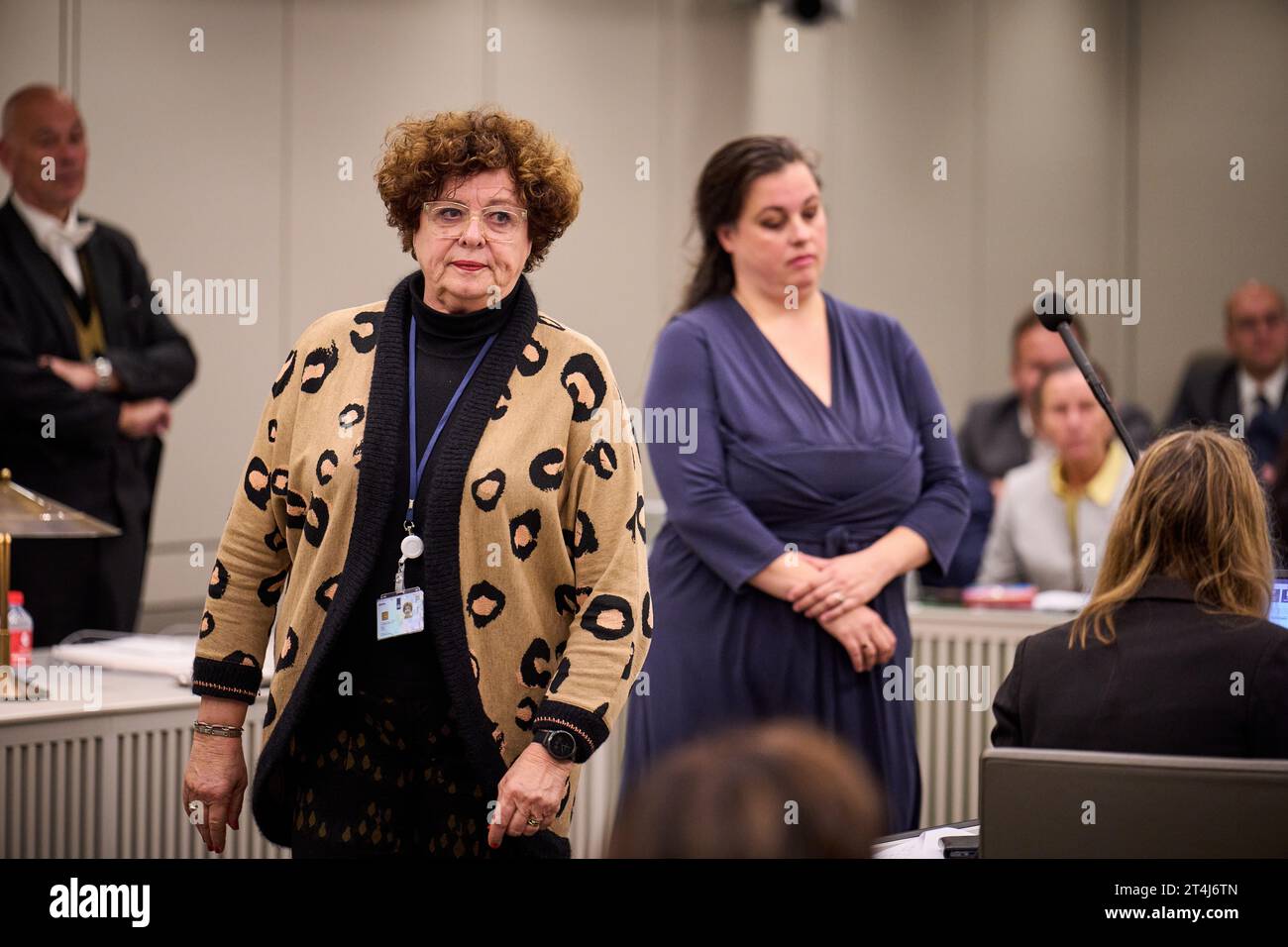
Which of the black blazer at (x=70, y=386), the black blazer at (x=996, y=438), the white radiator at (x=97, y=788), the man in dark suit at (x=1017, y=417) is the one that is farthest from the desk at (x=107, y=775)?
the black blazer at (x=996, y=438)

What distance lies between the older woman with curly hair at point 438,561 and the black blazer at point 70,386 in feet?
7.25

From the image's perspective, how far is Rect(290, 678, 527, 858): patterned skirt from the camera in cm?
176

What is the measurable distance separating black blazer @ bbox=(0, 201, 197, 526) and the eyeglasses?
2.30m

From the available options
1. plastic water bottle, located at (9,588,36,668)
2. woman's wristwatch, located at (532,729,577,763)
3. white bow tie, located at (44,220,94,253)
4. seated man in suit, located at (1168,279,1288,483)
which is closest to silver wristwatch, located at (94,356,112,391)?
white bow tie, located at (44,220,94,253)

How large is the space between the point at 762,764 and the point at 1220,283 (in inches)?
239

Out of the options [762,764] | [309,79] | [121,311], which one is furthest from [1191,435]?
[309,79]

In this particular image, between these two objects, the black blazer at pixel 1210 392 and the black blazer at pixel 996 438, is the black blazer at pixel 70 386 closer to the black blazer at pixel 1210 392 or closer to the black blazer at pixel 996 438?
the black blazer at pixel 996 438

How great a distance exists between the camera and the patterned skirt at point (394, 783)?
1.76 meters

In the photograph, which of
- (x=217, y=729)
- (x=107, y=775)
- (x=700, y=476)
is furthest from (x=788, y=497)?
(x=107, y=775)

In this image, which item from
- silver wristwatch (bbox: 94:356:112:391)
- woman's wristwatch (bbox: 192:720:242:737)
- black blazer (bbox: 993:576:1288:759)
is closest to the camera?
black blazer (bbox: 993:576:1288:759)

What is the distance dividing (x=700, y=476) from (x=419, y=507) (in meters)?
0.95

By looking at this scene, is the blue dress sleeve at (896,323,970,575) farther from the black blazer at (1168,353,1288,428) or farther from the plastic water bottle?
the black blazer at (1168,353,1288,428)

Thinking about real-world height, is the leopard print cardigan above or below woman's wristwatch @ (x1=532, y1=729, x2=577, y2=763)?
above
